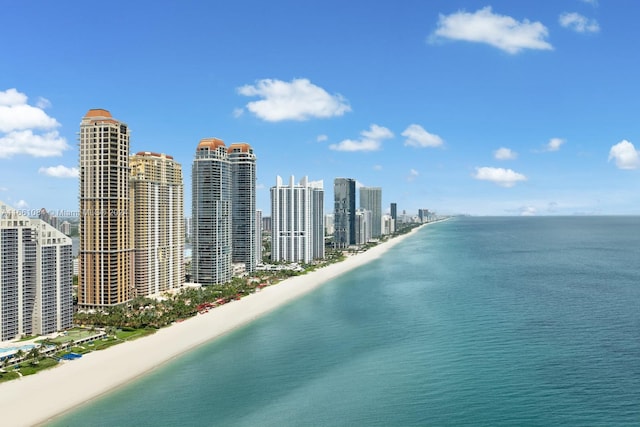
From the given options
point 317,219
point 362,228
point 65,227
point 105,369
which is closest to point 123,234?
point 105,369

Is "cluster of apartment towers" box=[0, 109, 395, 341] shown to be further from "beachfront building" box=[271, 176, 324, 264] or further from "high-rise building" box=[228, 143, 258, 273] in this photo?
"beachfront building" box=[271, 176, 324, 264]

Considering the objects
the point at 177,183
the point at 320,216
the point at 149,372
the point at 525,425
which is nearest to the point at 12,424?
the point at 149,372

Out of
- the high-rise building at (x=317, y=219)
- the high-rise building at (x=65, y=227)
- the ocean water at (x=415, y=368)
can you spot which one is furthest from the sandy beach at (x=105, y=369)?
→ the high-rise building at (x=317, y=219)

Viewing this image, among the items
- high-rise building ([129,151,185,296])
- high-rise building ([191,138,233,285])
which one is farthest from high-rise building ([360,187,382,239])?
high-rise building ([129,151,185,296])

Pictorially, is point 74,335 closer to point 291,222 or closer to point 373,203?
point 291,222

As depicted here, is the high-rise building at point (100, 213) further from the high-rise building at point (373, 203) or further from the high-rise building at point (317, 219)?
the high-rise building at point (373, 203)

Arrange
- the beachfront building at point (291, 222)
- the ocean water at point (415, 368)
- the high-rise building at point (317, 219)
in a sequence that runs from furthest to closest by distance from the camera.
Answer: the high-rise building at point (317, 219), the beachfront building at point (291, 222), the ocean water at point (415, 368)
